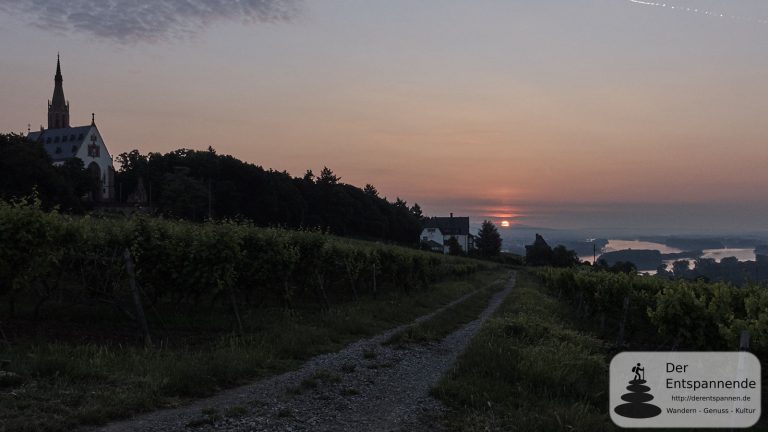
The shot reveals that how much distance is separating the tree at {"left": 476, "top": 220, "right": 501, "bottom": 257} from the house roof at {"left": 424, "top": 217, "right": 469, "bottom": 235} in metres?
18.2

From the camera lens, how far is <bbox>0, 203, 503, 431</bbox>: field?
6.64m

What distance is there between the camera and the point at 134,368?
7609mm

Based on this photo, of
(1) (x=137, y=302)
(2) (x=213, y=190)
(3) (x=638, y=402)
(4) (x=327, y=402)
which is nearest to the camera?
(3) (x=638, y=402)

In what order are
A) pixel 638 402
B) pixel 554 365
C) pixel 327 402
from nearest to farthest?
pixel 638 402 < pixel 327 402 < pixel 554 365

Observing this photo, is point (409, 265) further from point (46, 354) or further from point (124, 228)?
point (46, 354)

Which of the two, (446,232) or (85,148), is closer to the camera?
(85,148)

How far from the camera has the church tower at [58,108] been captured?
138 metres

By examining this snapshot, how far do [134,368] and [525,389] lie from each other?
5.92 m

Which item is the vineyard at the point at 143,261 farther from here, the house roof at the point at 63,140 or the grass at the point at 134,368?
the house roof at the point at 63,140

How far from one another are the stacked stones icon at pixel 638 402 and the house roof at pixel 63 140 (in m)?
136

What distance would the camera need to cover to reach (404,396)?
759 centimetres

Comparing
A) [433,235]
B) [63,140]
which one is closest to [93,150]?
[63,140]

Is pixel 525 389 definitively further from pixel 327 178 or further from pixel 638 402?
pixel 327 178

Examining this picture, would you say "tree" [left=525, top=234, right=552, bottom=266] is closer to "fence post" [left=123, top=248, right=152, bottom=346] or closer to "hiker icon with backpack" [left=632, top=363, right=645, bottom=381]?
"fence post" [left=123, top=248, right=152, bottom=346]
